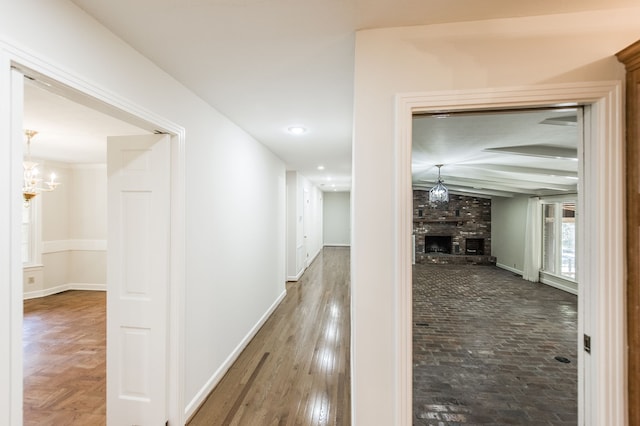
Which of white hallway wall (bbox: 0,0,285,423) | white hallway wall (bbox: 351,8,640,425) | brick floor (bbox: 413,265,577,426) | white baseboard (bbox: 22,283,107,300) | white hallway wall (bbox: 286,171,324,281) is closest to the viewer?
white hallway wall (bbox: 0,0,285,423)

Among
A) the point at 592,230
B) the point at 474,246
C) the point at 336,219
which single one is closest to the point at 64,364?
the point at 592,230

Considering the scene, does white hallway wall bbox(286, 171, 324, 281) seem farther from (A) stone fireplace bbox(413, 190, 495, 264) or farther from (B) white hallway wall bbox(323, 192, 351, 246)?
(B) white hallway wall bbox(323, 192, 351, 246)

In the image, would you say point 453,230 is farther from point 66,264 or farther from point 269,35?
point 66,264

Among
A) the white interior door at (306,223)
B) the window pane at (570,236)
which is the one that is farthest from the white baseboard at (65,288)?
the window pane at (570,236)

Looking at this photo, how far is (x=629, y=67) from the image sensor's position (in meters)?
1.18

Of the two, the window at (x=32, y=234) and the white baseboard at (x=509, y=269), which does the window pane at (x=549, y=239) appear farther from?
the window at (x=32, y=234)

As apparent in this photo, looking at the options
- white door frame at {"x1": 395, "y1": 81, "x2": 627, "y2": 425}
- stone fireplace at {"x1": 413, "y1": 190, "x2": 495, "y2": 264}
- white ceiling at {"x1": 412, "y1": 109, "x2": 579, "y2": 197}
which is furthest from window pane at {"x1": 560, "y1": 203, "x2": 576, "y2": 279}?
stone fireplace at {"x1": 413, "y1": 190, "x2": 495, "y2": 264}

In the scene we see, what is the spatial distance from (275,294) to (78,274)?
4.36m

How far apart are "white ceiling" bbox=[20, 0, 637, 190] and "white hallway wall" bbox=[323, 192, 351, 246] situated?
9.86 meters

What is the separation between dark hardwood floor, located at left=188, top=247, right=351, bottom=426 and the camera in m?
2.12

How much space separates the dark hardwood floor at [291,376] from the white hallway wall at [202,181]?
210 millimetres

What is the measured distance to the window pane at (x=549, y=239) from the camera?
4283mm

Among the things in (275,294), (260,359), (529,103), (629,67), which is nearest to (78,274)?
(275,294)

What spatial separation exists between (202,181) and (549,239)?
5.32 m
